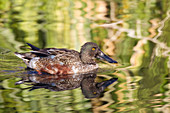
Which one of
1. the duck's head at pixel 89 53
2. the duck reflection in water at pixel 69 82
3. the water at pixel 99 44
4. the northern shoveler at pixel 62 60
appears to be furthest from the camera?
the duck's head at pixel 89 53

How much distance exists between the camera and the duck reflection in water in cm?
696

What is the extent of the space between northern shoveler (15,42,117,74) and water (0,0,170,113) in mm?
323

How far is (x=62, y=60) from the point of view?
831cm

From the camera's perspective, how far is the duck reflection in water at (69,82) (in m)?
6.96

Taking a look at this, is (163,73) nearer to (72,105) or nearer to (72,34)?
(72,105)

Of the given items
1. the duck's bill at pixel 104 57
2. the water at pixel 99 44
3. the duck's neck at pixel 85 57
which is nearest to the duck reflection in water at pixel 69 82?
the water at pixel 99 44

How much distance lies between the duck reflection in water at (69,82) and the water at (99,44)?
0.46 feet

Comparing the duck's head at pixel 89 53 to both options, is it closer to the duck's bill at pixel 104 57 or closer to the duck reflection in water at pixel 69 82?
the duck's bill at pixel 104 57

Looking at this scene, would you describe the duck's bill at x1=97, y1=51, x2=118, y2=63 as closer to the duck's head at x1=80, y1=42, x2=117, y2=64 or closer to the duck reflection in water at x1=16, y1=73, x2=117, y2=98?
the duck's head at x1=80, y1=42, x2=117, y2=64

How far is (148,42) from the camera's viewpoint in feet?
35.2

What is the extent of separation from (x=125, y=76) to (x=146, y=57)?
165 centimetres

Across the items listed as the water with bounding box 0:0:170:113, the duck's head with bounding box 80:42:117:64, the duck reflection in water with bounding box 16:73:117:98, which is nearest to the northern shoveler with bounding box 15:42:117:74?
the duck's head with bounding box 80:42:117:64

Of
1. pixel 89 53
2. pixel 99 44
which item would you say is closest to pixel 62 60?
pixel 89 53

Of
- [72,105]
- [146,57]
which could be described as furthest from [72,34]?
[72,105]
